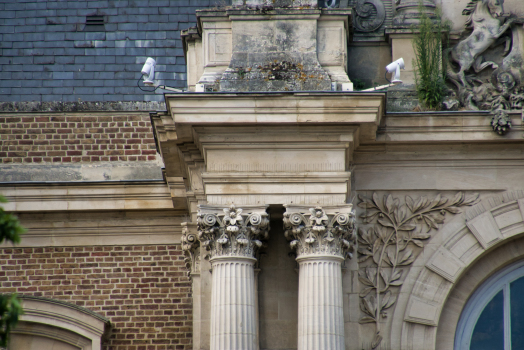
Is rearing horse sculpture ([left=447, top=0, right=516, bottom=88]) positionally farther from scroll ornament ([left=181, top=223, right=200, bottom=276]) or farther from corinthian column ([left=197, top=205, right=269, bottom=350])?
scroll ornament ([left=181, top=223, right=200, bottom=276])

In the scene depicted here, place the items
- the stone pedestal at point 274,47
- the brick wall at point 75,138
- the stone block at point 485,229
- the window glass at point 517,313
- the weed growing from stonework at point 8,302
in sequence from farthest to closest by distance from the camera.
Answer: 1. the brick wall at point 75,138
2. the window glass at point 517,313
3. the stone block at point 485,229
4. the stone pedestal at point 274,47
5. the weed growing from stonework at point 8,302

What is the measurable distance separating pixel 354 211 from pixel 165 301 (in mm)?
3372

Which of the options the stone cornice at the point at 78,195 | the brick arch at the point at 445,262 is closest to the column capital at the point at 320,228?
the brick arch at the point at 445,262

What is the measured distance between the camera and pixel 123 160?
46.9ft

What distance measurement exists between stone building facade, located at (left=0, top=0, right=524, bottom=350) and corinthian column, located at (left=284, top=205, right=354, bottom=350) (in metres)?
0.02

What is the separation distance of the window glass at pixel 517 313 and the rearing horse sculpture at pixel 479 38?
2.61 meters

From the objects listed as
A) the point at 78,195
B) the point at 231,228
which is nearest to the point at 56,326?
the point at 78,195

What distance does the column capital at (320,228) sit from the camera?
11102 millimetres

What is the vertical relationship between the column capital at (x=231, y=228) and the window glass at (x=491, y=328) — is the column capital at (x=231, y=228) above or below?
above

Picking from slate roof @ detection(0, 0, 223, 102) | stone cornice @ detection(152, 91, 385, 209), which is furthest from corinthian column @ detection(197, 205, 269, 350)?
slate roof @ detection(0, 0, 223, 102)

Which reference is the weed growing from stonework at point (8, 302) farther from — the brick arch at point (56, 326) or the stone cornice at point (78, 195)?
the stone cornice at point (78, 195)

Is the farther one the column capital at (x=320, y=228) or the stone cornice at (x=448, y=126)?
the stone cornice at (x=448, y=126)

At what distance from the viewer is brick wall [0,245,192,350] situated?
13.3 m

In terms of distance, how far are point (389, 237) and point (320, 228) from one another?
1.24 metres
